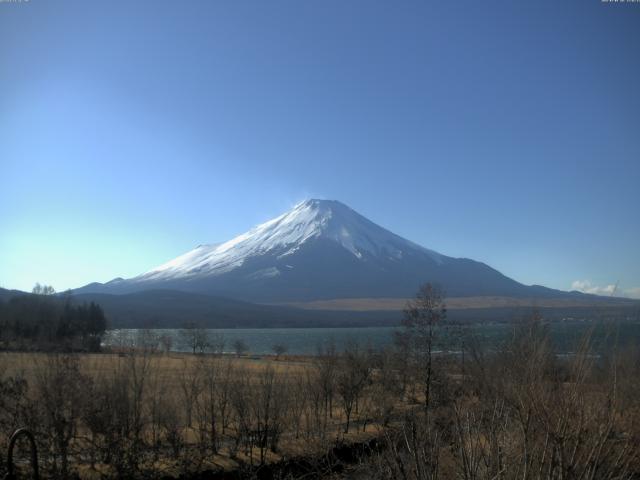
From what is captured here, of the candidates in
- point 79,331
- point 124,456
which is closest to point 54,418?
point 124,456

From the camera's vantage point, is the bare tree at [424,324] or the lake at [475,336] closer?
the lake at [475,336]

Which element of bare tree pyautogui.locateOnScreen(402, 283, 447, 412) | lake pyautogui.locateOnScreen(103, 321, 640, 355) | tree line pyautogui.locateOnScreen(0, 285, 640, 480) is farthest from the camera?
bare tree pyautogui.locateOnScreen(402, 283, 447, 412)

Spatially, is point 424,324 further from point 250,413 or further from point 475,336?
point 250,413

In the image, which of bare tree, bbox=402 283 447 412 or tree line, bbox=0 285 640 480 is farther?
bare tree, bbox=402 283 447 412

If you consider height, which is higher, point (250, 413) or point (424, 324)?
point (424, 324)

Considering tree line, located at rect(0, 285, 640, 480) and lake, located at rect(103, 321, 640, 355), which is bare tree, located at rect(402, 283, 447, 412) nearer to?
tree line, located at rect(0, 285, 640, 480)

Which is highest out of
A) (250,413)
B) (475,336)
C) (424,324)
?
(424,324)

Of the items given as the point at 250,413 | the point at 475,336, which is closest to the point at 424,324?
the point at 475,336

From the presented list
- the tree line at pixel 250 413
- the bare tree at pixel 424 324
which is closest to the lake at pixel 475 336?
the tree line at pixel 250 413

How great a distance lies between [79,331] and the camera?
2562 inches

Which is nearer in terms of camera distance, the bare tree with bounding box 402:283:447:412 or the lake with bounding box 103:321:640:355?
the lake with bounding box 103:321:640:355

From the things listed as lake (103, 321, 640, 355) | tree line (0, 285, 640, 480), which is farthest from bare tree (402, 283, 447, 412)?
lake (103, 321, 640, 355)

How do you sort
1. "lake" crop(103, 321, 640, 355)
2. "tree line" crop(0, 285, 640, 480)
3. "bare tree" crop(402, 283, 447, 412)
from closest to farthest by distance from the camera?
"tree line" crop(0, 285, 640, 480) < "lake" crop(103, 321, 640, 355) < "bare tree" crop(402, 283, 447, 412)

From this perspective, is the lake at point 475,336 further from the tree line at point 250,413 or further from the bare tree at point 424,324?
the bare tree at point 424,324
